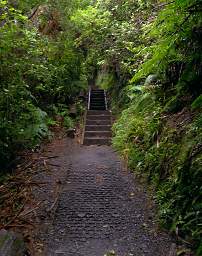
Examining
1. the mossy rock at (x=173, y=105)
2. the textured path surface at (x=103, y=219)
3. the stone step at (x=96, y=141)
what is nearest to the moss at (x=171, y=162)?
the mossy rock at (x=173, y=105)

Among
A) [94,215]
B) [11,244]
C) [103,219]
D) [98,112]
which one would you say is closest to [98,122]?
[98,112]

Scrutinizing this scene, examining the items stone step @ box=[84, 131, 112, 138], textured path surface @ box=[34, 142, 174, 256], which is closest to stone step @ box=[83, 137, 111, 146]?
stone step @ box=[84, 131, 112, 138]

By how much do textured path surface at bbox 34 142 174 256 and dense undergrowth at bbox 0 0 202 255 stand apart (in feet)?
1.22

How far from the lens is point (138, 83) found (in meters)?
14.8

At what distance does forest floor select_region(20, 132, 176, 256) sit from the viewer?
227 inches

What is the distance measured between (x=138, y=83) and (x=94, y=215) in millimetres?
8697

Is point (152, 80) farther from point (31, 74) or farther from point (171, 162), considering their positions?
point (171, 162)

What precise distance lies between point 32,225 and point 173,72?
17.6ft

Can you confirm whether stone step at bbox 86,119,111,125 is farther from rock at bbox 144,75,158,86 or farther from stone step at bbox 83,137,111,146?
rock at bbox 144,75,158,86

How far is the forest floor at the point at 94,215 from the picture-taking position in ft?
19.0

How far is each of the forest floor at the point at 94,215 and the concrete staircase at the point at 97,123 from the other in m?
3.06

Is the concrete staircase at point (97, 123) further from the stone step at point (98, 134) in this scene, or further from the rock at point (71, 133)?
the rock at point (71, 133)

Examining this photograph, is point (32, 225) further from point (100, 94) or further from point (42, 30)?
point (100, 94)

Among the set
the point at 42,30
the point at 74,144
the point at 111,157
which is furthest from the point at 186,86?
the point at 42,30
